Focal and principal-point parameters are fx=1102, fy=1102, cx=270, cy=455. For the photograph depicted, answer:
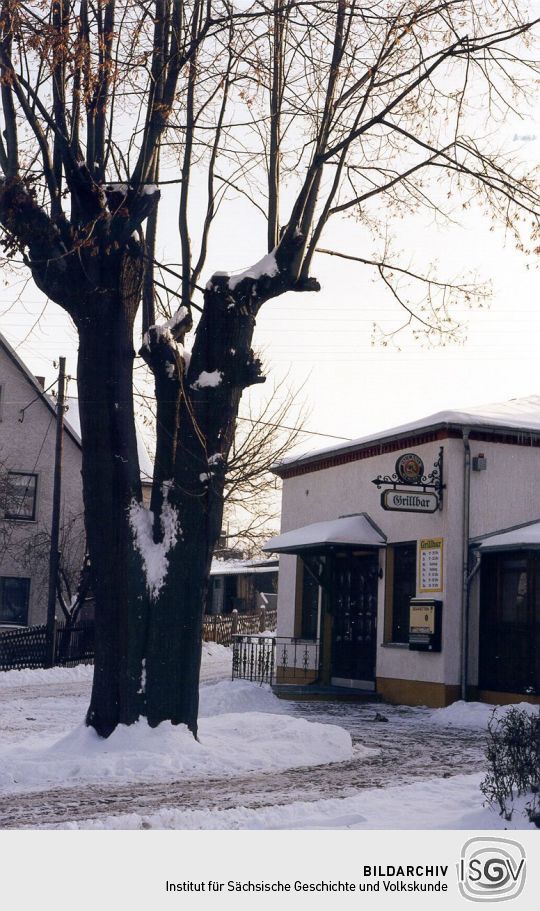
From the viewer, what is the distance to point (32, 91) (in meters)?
11.3

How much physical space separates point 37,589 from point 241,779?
27.7 m

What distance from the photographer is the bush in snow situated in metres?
7.68

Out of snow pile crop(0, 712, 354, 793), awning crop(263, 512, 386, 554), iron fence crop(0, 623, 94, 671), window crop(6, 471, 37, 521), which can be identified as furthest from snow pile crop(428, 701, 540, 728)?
window crop(6, 471, 37, 521)

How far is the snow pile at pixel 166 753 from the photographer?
10.5 m

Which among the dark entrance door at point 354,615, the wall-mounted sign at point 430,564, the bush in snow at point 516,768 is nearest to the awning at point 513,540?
the wall-mounted sign at point 430,564

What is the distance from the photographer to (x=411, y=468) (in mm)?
18594

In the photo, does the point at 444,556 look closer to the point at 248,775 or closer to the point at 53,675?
the point at 248,775

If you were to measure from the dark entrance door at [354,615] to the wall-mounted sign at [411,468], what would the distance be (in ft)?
9.62

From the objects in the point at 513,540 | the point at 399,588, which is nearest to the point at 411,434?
the point at 513,540

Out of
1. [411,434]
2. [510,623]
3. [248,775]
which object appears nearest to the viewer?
[248,775]

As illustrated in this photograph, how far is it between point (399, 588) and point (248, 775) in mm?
9913

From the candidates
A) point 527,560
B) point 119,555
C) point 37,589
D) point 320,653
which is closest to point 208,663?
point 37,589

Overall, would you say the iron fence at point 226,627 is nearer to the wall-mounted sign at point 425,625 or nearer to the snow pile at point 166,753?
the wall-mounted sign at point 425,625

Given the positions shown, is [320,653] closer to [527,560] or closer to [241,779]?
[527,560]
